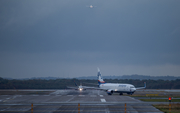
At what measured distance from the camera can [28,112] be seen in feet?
89.4

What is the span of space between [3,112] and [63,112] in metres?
7.78

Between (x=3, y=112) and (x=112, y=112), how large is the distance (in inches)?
553

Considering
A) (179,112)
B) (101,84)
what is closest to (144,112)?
(179,112)

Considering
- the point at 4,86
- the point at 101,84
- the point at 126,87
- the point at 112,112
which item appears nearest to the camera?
the point at 112,112

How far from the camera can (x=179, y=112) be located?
27.7m

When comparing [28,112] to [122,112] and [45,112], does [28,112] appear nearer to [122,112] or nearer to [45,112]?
[45,112]

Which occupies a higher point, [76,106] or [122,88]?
[122,88]

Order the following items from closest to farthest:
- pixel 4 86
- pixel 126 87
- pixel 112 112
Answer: pixel 112 112, pixel 126 87, pixel 4 86

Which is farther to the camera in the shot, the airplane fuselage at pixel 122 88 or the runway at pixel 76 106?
the airplane fuselage at pixel 122 88

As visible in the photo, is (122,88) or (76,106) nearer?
(76,106)

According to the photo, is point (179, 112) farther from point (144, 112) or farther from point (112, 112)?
point (112, 112)

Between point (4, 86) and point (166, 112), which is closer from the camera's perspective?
point (166, 112)

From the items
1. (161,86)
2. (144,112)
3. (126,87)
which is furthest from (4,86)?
(144,112)

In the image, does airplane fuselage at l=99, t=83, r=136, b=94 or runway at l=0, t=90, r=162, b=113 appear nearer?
runway at l=0, t=90, r=162, b=113
